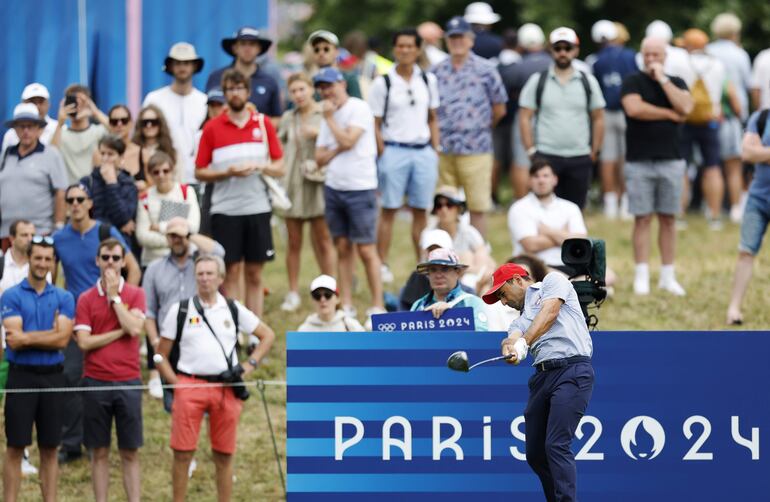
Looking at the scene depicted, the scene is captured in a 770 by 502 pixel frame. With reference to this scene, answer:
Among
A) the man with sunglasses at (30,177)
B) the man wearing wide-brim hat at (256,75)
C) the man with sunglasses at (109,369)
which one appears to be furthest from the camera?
the man wearing wide-brim hat at (256,75)

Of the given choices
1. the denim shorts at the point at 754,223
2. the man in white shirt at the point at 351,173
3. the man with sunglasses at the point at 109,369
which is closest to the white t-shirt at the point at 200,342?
the man with sunglasses at the point at 109,369

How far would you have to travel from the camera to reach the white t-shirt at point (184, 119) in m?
14.2

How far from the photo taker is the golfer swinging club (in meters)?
9.06

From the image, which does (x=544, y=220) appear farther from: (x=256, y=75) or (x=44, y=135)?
(x=44, y=135)

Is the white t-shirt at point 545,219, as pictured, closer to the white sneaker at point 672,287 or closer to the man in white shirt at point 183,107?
the white sneaker at point 672,287

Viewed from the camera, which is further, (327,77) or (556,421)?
(327,77)

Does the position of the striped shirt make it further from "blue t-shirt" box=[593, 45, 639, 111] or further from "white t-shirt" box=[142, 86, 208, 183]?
"blue t-shirt" box=[593, 45, 639, 111]

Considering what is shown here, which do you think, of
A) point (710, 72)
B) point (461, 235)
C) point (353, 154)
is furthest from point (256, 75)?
point (710, 72)

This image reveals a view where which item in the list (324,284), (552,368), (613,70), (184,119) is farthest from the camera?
(613,70)

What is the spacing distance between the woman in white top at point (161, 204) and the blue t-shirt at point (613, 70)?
6453 millimetres

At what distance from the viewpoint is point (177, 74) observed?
14.2 meters

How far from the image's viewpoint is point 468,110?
596 inches

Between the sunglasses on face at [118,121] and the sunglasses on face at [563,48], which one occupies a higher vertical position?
the sunglasses on face at [563,48]

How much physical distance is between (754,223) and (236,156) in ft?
13.7
